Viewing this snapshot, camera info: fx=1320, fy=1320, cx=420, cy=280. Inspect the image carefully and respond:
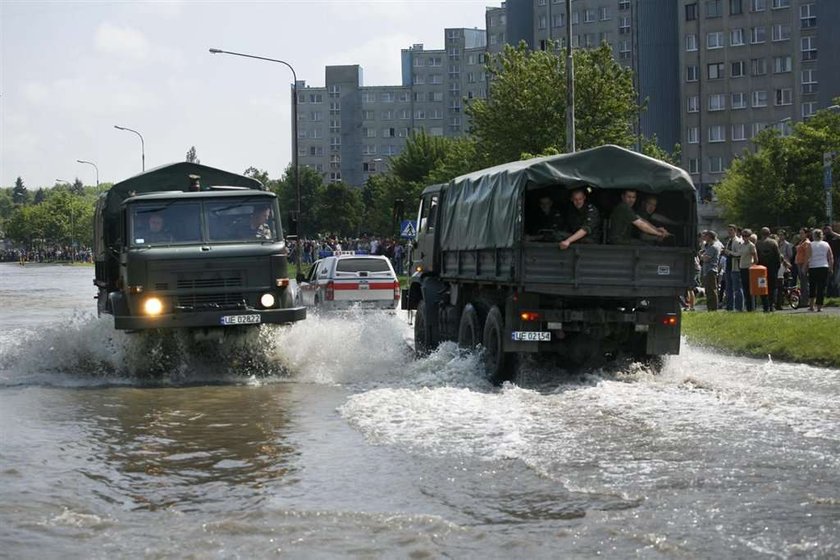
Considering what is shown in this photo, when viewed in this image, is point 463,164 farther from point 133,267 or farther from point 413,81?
point 413,81

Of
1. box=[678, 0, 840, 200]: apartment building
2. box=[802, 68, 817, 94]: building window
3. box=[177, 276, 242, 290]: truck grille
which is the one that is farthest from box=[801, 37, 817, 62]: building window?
box=[177, 276, 242, 290]: truck grille

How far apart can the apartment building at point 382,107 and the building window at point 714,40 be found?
69.7 metres

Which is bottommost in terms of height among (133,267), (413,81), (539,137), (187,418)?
(187,418)

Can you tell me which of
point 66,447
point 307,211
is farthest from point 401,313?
point 307,211

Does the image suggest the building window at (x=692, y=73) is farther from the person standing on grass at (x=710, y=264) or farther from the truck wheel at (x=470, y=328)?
the truck wheel at (x=470, y=328)

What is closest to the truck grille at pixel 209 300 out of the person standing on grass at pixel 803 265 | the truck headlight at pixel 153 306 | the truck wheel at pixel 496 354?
the truck headlight at pixel 153 306

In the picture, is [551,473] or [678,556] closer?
[678,556]

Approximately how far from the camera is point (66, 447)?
11.0 m

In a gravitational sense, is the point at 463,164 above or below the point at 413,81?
below

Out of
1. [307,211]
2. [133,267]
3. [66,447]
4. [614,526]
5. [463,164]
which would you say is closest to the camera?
[614,526]

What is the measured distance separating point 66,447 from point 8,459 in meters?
0.72

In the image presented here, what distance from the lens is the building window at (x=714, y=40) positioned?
100438 millimetres

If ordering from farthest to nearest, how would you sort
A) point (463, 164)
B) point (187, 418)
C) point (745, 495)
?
point (463, 164)
point (187, 418)
point (745, 495)

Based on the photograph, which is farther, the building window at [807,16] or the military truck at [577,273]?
the building window at [807,16]
